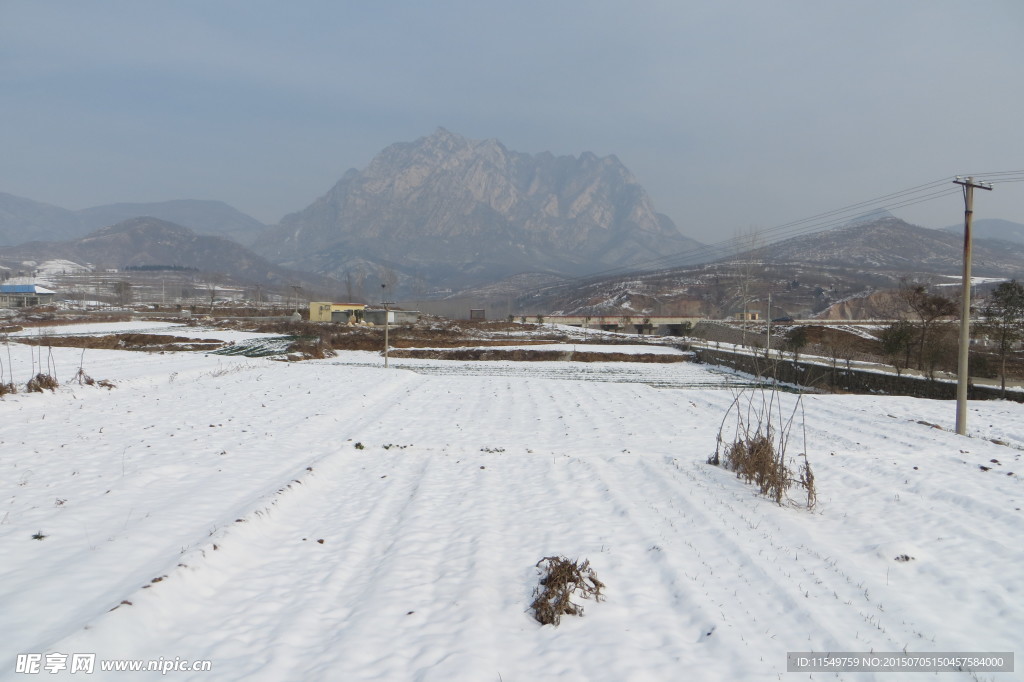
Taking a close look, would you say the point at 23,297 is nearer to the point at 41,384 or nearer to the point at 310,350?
the point at 310,350

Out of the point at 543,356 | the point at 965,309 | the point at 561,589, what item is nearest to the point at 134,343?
the point at 543,356

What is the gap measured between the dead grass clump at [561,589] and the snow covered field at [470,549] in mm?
120

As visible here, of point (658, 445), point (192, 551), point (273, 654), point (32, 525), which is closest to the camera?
point (273, 654)

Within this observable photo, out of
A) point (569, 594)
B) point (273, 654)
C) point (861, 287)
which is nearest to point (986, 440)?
point (569, 594)

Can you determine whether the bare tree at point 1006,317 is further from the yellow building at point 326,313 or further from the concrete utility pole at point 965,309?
the yellow building at point 326,313

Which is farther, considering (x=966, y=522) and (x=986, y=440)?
(x=986, y=440)

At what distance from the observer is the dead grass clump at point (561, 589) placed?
525 centimetres

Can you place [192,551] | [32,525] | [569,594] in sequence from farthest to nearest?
[32,525]
[192,551]
[569,594]

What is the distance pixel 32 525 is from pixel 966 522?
39.1 feet

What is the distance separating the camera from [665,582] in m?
5.98

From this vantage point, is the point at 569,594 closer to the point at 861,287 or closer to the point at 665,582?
the point at 665,582

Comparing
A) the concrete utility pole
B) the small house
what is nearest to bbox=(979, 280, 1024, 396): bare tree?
the concrete utility pole

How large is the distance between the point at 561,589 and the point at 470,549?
5.28 ft

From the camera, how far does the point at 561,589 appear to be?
5543 millimetres
